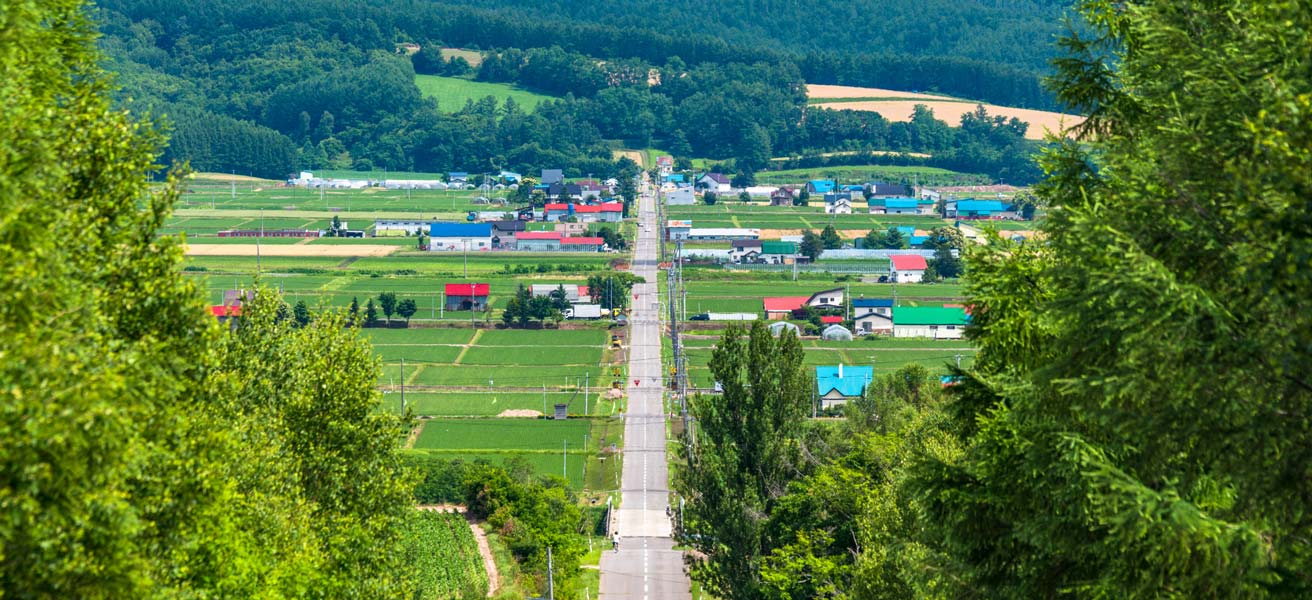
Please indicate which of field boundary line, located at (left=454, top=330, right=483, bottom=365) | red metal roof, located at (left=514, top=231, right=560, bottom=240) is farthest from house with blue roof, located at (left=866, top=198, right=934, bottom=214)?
field boundary line, located at (left=454, top=330, right=483, bottom=365)

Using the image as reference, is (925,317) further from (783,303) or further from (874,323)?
(783,303)

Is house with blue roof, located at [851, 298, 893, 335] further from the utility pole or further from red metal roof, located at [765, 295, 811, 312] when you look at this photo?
the utility pole

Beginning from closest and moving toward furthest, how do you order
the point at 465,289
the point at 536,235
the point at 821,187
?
1. the point at 465,289
2. the point at 536,235
3. the point at 821,187

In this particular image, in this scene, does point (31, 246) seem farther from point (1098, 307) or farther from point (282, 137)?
point (282, 137)

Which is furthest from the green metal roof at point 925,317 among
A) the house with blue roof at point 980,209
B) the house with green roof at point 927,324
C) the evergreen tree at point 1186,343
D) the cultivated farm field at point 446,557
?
the evergreen tree at point 1186,343

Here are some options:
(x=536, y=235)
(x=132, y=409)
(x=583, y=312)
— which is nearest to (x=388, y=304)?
(x=583, y=312)
